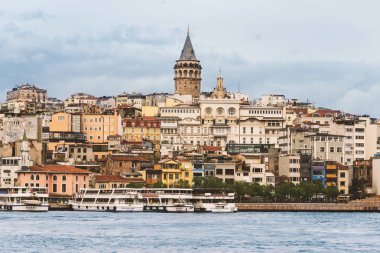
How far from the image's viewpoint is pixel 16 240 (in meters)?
53.2

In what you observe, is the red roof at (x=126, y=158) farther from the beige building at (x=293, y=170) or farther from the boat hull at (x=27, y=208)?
the boat hull at (x=27, y=208)

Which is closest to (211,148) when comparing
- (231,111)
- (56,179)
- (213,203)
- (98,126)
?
(98,126)

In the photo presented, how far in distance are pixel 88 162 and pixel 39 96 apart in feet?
227

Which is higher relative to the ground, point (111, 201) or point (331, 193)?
point (331, 193)

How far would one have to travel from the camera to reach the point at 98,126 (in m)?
114

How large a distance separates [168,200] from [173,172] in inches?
350

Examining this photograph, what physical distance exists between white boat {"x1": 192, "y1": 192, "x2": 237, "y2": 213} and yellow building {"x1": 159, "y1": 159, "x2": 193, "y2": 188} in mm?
7947

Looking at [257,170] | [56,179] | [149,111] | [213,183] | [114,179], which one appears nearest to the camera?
[213,183]

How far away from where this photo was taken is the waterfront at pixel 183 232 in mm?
50906

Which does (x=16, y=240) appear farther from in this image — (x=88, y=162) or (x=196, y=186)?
(x=88, y=162)

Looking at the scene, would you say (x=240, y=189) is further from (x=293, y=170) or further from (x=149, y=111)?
(x=149, y=111)

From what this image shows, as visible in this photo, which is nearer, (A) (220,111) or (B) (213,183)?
(B) (213,183)

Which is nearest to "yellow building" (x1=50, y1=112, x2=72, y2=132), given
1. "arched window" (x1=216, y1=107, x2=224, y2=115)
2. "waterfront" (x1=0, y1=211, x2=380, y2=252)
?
"arched window" (x1=216, y1=107, x2=224, y2=115)

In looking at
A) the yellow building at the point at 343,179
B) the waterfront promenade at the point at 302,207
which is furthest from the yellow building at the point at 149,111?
the waterfront promenade at the point at 302,207
